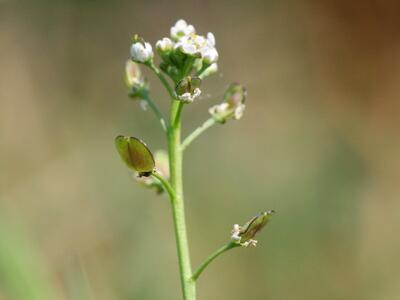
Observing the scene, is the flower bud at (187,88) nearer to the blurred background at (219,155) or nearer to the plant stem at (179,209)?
the plant stem at (179,209)

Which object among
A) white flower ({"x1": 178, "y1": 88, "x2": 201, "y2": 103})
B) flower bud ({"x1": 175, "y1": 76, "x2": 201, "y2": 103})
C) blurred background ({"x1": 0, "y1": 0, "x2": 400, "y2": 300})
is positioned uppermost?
flower bud ({"x1": 175, "y1": 76, "x2": 201, "y2": 103})

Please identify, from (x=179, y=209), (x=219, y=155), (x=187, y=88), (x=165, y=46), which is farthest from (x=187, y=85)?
(x=219, y=155)

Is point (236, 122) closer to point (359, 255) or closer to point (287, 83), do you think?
point (287, 83)

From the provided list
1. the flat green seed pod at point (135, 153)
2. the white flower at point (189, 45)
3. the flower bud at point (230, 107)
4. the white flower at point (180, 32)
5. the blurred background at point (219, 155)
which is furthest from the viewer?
the blurred background at point (219, 155)

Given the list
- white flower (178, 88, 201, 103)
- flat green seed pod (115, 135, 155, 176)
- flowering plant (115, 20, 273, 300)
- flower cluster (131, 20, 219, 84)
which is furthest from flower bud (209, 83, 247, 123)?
flat green seed pod (115, 135, 155, 176)

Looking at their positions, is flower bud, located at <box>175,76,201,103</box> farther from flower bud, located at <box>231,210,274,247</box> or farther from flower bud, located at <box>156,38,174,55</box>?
flower bud, located at <box>231,210,274,247</box>

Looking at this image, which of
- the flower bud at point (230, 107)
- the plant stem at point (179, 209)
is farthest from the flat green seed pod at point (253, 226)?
the flower bud at point (230, 107)

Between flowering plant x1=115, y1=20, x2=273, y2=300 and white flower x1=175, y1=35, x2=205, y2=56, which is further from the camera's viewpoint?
white flower x1=175, y1=35, x2=205, y2=56

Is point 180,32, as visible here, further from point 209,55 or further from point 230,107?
point 230,107
